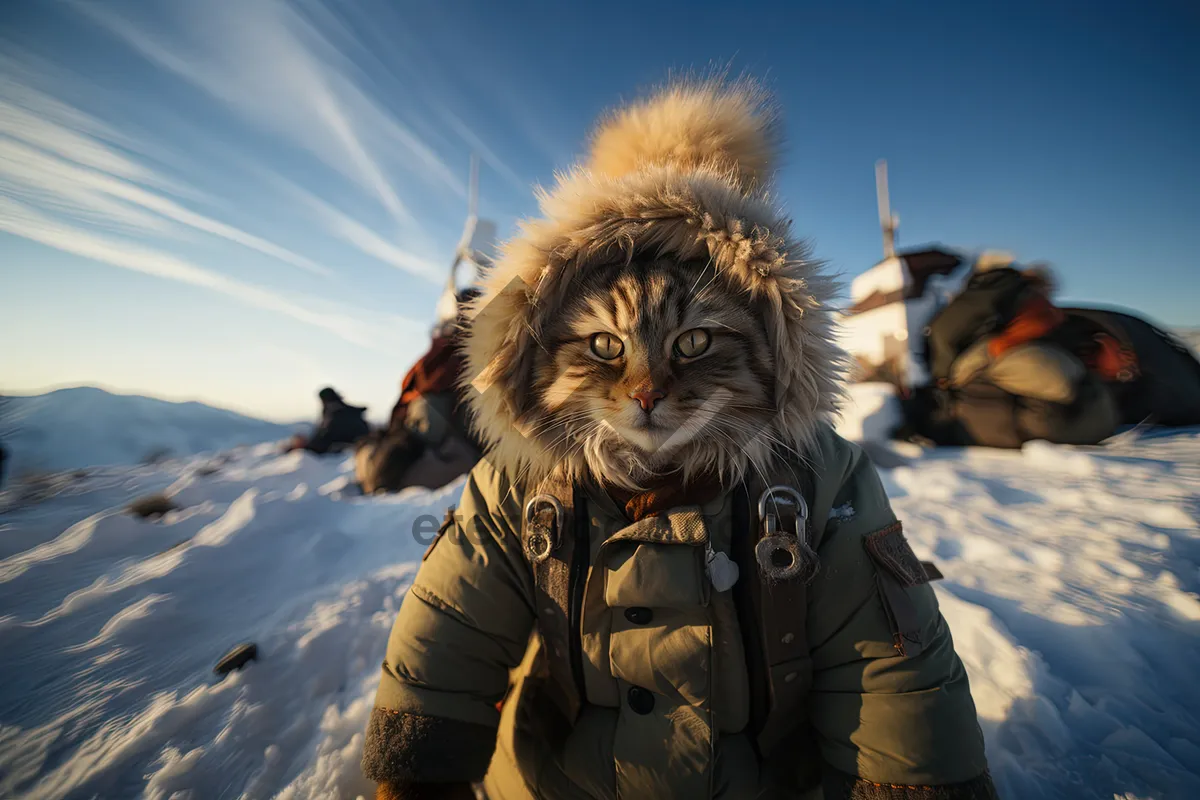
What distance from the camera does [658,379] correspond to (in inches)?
39.4

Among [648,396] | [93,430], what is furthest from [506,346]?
[93,430]

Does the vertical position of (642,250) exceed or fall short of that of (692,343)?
it exceeds it

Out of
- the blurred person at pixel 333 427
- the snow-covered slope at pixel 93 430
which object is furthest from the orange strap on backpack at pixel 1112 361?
the blurred person at pixel 333 427

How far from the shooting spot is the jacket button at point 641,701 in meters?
0.92

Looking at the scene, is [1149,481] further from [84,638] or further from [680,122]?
[84,638]

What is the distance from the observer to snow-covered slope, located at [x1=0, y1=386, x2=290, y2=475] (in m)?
1.34

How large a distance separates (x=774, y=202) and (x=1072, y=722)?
1.78 metres

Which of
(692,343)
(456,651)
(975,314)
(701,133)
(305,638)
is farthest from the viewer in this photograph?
(975,314)

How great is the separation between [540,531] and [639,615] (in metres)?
0.30

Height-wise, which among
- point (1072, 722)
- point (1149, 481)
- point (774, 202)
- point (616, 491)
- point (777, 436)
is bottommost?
point (1072, 722)

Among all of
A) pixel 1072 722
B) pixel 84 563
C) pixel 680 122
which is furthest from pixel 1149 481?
pixel 84 563

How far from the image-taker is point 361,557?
2.24m

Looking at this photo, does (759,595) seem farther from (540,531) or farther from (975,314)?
(975,314)

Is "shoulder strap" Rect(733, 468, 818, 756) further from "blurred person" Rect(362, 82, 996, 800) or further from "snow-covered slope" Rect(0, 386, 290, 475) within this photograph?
"snow-covered slope" Rect(0, 386, 290, 475)
